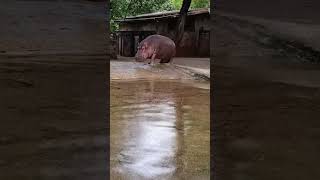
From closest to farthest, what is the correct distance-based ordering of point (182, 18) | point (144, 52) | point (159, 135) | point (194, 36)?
point (159, 135) → point (144, 52) → point (182, 18) → point (194, 36)

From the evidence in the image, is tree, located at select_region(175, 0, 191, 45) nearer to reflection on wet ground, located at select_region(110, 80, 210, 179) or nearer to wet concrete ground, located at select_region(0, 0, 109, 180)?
reflection on wet ground, located at select_region(110, 80, 210, 179)

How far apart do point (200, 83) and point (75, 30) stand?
762 centimetres

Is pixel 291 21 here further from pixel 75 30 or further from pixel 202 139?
pixel 202 139

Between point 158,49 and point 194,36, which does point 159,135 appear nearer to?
point 158,49

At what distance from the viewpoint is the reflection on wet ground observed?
8.48 ft

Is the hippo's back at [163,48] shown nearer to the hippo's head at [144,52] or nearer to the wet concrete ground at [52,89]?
the hippo's head at [144,52]

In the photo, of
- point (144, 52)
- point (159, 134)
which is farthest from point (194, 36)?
point (159, 134)

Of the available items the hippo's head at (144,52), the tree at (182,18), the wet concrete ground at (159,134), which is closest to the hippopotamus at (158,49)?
the hippo's head at (144,52)

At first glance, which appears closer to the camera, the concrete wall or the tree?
the tree

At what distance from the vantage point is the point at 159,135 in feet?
11.8

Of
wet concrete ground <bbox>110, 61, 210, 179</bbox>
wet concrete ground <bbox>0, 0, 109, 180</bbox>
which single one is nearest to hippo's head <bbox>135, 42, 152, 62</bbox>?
wet concrete ground <bbox>110, 61, 210, 179</bbox>

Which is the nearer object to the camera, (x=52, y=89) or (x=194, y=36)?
(x=52, y=89)

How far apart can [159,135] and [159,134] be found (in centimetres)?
4

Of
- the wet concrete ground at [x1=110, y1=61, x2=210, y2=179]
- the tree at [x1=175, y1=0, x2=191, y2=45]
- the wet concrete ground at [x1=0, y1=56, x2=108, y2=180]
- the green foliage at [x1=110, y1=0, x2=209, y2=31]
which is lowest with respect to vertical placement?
the wet concrete ground at [x1=110, y1=61, x2=210, y2=179]
